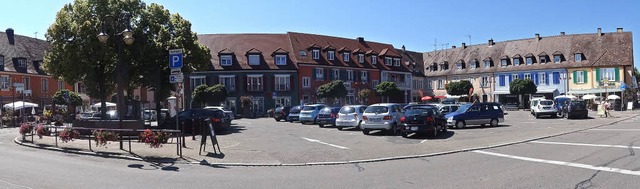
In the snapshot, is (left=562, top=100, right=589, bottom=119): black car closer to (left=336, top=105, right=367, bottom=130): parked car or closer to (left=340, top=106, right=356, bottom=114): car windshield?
(left=336, top=105, right=367, bottom=130): parked car

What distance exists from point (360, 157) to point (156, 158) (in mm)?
5573

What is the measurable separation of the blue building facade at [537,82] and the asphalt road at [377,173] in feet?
168

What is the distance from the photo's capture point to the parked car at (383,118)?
2061 cm

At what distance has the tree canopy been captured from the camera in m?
63.8

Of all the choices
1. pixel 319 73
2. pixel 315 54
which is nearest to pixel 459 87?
pixel 319 73

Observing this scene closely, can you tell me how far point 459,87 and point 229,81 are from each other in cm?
2974

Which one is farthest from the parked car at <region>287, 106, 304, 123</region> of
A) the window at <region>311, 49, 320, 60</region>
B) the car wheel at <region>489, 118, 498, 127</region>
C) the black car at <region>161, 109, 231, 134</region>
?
the window at <region>311, 49, 320, 60</region>

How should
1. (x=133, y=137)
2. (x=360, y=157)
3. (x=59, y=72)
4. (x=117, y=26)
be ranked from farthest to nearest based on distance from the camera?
1. (x=59, y=72)
2. (x=117, y=26)
3. (x=133, y=137)
4. (x=360, y=157)

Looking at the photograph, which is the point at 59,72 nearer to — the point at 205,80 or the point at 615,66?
the point at 205,80

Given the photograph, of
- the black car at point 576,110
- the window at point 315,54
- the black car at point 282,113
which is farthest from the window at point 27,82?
the black car at point 576,110

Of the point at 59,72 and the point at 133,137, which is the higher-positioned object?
the point at 59,72

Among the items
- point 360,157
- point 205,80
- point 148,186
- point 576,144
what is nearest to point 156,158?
point 148,186

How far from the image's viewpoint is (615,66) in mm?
56781

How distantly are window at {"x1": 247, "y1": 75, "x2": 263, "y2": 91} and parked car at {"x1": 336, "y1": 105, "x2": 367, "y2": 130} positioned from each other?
103 feet
